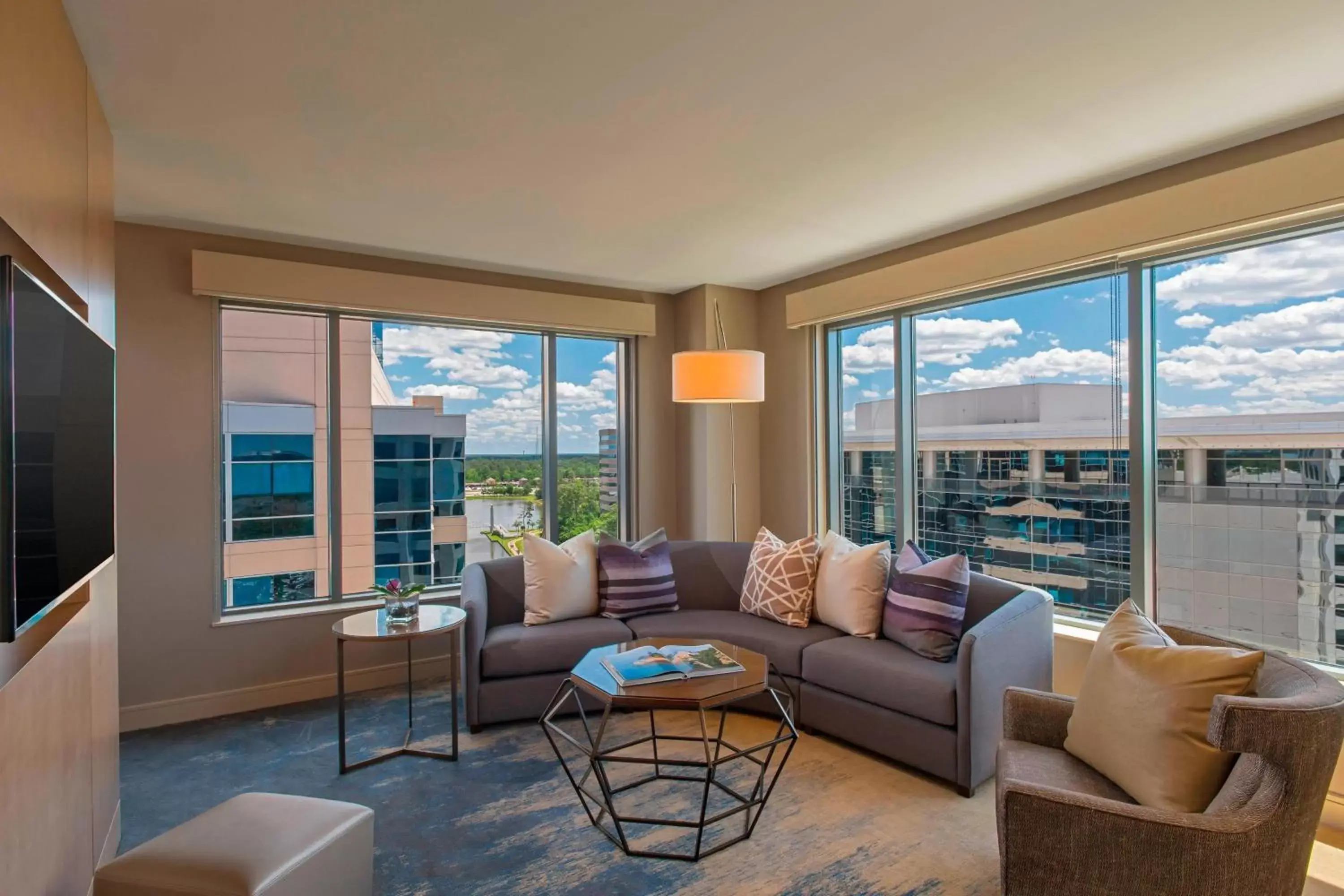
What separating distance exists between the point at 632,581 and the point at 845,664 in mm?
1278

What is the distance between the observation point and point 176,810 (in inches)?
106

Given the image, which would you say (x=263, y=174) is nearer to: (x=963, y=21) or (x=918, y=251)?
(x=963, y=21)

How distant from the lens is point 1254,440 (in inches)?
113

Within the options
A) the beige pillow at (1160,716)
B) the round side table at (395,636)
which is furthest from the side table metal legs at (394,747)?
the beige pillow at (1160,716)

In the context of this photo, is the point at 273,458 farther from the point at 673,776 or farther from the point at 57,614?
the point at 673,776

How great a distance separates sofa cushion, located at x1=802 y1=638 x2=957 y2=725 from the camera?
282 centimetres

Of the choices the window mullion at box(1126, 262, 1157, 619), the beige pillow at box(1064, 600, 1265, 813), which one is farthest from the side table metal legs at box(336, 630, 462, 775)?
the window mullion at box(1126, 262, 1157, 619)

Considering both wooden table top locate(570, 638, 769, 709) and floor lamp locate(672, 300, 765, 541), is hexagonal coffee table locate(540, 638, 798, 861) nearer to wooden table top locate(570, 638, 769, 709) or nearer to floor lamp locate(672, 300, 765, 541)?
wooden table top locate(570, 638, 769, 709)

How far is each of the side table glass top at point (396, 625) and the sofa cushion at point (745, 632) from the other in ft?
3.09

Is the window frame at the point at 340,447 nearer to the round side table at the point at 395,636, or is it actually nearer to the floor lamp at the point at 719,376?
the round side table at the point at 395,636

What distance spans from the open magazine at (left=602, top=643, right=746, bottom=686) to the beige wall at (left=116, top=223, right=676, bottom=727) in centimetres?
222

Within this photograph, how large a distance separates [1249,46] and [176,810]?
171 inches

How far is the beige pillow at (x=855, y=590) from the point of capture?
3.43 metres

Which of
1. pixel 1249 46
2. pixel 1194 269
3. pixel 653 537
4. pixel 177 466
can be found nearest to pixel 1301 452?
pixel 1194 269
